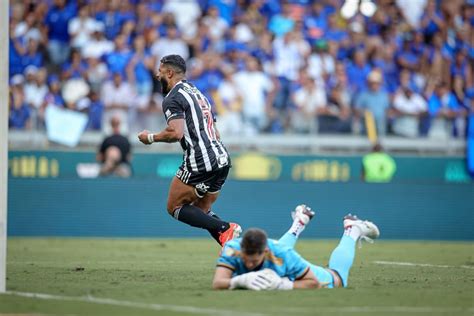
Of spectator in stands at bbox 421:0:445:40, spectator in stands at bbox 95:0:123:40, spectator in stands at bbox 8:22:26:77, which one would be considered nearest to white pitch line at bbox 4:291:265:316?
spectator in stands at bbox 8:22:26:77

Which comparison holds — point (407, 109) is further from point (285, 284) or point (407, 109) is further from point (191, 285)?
point (285, 284)

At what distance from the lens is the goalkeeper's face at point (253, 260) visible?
912 centimetres

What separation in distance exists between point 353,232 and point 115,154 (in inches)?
407

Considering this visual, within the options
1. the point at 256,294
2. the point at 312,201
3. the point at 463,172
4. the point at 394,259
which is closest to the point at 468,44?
the point at 463,172

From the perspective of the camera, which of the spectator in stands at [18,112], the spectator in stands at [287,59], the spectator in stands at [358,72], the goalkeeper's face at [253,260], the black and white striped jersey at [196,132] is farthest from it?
the spectator in stands at [358,72]

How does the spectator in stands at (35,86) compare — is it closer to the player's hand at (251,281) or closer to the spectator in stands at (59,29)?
the spectator in stands at (59,29)

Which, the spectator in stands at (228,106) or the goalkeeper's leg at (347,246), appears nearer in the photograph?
the goalkeeper's leg at (347,246)

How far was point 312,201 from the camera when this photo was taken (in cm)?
2142

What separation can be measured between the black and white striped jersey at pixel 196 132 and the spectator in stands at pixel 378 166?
30.4 feet

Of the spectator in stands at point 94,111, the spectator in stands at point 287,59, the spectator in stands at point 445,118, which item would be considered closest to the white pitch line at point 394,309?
the spectator in stands at point 94,111

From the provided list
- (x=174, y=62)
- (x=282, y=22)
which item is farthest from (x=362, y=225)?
(x=282, y=22)

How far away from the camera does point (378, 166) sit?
21.3m

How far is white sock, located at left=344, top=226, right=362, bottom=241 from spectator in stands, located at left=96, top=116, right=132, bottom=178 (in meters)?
10.1

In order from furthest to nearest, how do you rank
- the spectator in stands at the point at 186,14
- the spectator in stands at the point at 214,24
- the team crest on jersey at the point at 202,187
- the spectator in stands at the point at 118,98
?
the spectator in stands at the point at 186,14, the spectator in stands at the point at 214,24, the spectator in stands at the point at 118,98, the team crest on jersey at the point at 202,187
